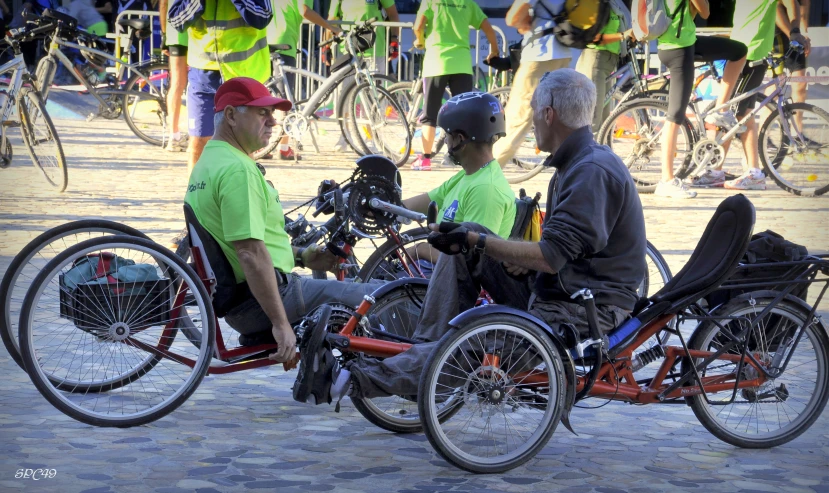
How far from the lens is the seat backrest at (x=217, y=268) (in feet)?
15.8

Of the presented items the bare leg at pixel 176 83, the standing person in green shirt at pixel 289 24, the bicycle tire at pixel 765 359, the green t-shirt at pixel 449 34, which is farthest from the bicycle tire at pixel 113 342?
the standing person in green shirt at pixel 289 24

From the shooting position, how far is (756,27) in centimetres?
1206

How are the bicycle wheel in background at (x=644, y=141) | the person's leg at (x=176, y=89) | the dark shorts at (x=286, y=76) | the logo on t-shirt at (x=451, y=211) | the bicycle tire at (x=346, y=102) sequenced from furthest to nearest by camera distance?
the bicycle tire at (x=346, y=102) < the dark shorts at (x=286, y=76) < the bicycle wheel in background at (x=644, y=141) < the person's leg at (x=176, y=89) < the logo on t-shirt at (x=451, y=211)

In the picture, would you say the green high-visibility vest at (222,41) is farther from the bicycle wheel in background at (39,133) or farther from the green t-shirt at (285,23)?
the green t-shirt at (285,23)

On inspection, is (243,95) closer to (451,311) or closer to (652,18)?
(451,311)

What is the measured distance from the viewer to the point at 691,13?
36.1ft

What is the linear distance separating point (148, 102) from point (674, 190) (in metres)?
5.92

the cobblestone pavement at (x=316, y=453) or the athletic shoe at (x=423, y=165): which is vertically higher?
the cobblestone pavement at (x=316, y=453)

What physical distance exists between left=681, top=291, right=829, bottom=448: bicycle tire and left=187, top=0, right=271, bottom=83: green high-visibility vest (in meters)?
4.56

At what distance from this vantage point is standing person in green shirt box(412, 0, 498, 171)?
1153cm

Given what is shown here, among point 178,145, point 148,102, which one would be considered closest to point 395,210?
point 178,145

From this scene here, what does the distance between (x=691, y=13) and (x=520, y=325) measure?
7.45 m

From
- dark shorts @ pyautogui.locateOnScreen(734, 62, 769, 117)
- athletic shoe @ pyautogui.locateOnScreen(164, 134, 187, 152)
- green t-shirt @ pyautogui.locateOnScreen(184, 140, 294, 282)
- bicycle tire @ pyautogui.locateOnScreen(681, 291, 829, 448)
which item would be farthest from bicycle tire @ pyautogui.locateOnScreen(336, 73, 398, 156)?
bicycle tire @ pyautogui.locateOnScreen(681, 291, 829, 448)

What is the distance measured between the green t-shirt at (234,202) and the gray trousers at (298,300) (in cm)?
10
